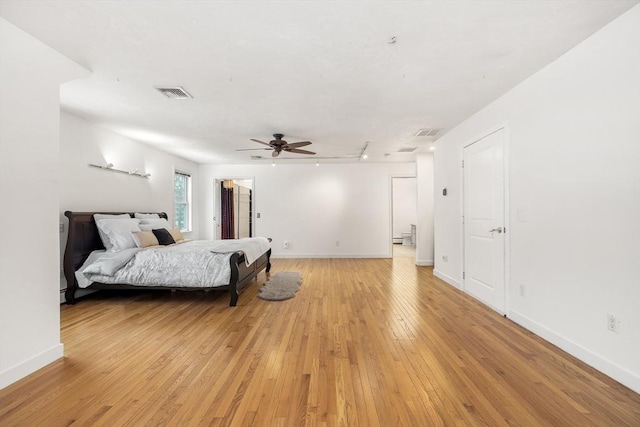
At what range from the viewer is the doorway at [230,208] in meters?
7.31

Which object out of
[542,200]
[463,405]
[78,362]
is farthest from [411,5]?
[78,362]

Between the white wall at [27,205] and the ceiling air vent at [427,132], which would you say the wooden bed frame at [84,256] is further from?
the ceiling air vent at [427,132]

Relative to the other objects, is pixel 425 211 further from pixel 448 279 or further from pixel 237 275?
pixel 237 275

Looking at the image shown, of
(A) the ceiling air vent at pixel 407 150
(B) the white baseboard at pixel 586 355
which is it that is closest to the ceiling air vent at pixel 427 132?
(A) the ceiling air vent at pixel 407 150

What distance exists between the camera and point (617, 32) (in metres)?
1.91

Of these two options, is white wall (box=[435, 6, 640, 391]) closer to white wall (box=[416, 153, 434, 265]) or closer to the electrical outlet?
the electrical outlet

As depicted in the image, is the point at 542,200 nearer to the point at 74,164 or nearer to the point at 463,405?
the point at 463,405

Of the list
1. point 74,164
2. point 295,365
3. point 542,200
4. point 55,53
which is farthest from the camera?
point 74,164

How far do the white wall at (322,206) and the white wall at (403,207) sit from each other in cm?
322

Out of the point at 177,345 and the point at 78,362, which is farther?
the point at 177,345

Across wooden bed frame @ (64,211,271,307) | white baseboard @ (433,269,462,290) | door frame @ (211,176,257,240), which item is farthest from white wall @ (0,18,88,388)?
door frame @ (211,176,257,240)

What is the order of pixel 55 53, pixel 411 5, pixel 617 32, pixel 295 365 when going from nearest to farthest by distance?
1. pixel 411 5
2. pixel 617 32
3. pixel 295 365
4. pixel 55 53

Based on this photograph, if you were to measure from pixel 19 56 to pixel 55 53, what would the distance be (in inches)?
14.8

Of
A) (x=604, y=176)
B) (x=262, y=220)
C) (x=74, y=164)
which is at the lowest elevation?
(x=262, y=220)
